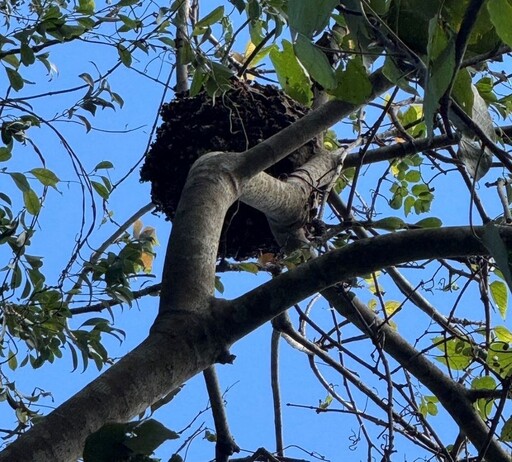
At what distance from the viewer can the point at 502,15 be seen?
1.68ft

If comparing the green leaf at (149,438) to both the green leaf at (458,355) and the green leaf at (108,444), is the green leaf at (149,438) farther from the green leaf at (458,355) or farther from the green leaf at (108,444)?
the green leaf at (458,355)

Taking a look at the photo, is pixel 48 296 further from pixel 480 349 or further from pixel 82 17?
pixel 480 349

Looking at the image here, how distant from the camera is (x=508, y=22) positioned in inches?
20.2

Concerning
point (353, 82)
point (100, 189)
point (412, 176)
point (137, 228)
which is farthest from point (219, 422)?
point (412, 176)

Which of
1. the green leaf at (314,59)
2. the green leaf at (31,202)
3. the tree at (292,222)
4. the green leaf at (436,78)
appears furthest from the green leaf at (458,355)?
the green leaf at (436,78)

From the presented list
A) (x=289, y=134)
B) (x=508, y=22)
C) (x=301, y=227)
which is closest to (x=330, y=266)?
(x=289, y=134)

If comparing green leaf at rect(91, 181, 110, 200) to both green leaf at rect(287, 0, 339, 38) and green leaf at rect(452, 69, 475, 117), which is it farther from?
green leaf at rect(287, 0, 339, 38)

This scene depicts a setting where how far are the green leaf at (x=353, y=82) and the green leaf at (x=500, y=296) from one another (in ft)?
3.14

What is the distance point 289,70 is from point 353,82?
1.81 feet

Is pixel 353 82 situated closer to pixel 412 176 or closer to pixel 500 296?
pixel 500 296

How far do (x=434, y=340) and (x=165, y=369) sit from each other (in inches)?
51.4

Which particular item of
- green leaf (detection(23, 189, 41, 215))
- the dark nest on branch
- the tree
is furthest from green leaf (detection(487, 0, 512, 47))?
green leaf (detection(23, 189, 41, 215))

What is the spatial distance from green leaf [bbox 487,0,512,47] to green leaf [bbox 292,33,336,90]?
0.43 feet

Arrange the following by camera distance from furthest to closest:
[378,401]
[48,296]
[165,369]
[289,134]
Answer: [48,296], [378,401], [289,134], [165,369]
